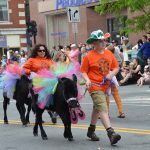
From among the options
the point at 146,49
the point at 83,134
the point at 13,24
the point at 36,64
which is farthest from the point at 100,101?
the point at 13,24

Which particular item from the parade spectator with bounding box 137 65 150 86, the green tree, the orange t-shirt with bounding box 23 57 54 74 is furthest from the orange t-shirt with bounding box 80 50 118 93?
the green tree

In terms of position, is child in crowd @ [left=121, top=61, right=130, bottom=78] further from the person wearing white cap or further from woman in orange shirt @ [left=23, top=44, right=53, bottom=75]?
the person wearing white cap

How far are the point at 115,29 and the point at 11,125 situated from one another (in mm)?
22675

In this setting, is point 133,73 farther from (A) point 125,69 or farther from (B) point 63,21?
(B) point 63,21

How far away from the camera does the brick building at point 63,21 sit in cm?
3475

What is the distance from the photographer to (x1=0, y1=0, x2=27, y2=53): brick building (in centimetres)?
4744

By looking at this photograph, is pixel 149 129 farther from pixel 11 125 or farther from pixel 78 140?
pixel 11 125

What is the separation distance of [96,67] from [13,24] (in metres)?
39.9

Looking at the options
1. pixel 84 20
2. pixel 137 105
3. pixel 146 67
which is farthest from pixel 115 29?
pixel 137 105

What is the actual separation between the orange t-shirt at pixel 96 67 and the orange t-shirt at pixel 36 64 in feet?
4.78

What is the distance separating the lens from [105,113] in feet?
28.7

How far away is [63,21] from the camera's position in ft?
129

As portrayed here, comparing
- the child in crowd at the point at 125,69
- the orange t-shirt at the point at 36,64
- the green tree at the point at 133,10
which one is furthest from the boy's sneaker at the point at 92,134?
the child in crowd at the point at 125,69

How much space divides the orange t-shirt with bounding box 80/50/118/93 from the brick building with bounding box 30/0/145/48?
22.1m
